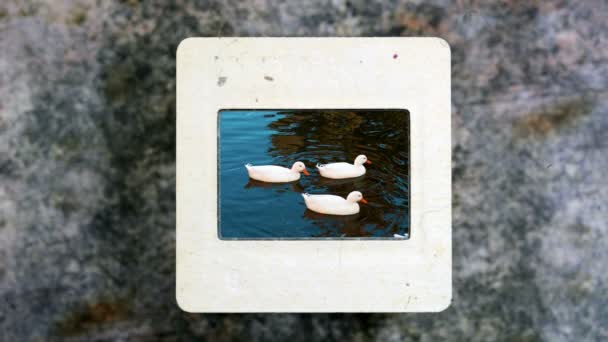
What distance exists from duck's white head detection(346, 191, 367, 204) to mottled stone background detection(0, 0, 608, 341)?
0.14 metres

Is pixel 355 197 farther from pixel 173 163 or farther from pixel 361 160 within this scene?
pixel 173 163

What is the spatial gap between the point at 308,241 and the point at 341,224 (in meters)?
0.06

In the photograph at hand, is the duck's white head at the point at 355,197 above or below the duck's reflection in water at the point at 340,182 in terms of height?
below

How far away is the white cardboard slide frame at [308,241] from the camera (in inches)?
30.1

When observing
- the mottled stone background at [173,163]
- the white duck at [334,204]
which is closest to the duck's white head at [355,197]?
the white duck at [334,204]

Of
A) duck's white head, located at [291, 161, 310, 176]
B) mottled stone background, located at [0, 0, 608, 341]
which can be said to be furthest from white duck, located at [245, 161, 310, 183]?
mottled stone background, located at [0, 0, 608, 341]

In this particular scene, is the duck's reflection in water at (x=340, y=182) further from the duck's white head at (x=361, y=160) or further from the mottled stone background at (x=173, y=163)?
the mottled stone background at (x=173, y=163)

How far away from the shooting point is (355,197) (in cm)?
77

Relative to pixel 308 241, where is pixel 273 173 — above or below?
above

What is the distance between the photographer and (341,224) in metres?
0.77

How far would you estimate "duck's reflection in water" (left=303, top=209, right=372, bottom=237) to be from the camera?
77 cm

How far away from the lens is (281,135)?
2.52ft

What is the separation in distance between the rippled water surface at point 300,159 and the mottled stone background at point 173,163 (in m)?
0.09

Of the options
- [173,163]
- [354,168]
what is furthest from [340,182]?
[173,163]
